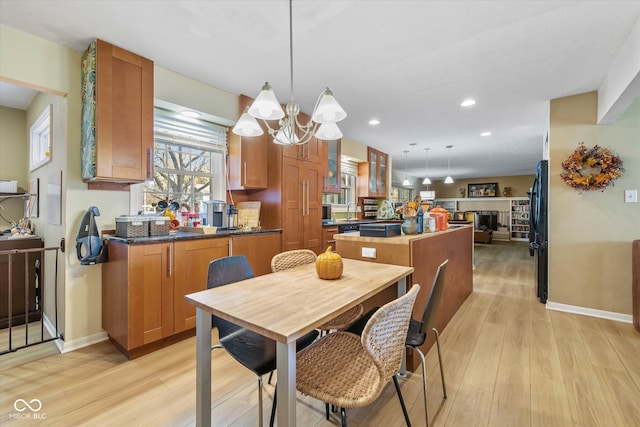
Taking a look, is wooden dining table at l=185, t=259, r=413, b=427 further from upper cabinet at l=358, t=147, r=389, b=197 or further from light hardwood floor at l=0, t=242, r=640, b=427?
upper cabinet at l=358, t=147, r=389, b=197

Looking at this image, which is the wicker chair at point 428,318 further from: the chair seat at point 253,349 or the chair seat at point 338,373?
the chair seat at point 253,349

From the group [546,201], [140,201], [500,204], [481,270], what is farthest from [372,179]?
[500,204]

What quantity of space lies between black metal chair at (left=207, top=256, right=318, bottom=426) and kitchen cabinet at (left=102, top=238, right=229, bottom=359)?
87 cm

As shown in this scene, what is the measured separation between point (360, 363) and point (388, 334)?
306 millimetres

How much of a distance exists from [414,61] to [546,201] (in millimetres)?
2394

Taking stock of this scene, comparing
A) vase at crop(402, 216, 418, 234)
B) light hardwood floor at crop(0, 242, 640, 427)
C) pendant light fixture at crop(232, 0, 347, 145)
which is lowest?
light hardwood floor at crop(0, 242, 640, 427)

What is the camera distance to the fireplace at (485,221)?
10305mm

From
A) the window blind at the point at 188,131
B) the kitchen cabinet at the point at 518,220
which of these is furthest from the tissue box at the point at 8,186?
the kitchen cabinet at the point at 518,220

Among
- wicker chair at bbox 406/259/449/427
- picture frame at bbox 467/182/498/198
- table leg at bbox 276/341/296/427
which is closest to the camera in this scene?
table leg at bbox 276/341/296/427

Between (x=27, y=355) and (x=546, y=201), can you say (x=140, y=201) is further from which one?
(x=546, y=201)

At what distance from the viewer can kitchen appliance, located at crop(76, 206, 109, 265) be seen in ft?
7.23

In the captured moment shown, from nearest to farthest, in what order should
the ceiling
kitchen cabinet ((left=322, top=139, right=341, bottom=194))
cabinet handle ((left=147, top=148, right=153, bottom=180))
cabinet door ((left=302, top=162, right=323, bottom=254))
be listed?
the ceiling
cabinet handle ((left=147, top=148, right=153, bottom=180))
cabinet door ((left=302, top=162, right=323, bottom=254))
kitchen cabinet ((left=322, top=139, right=341, bottom=194))

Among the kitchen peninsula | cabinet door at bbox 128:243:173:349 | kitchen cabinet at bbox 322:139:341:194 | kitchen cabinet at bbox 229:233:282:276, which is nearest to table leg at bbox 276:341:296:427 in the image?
the kitchen peninsula

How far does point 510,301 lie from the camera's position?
348cm
